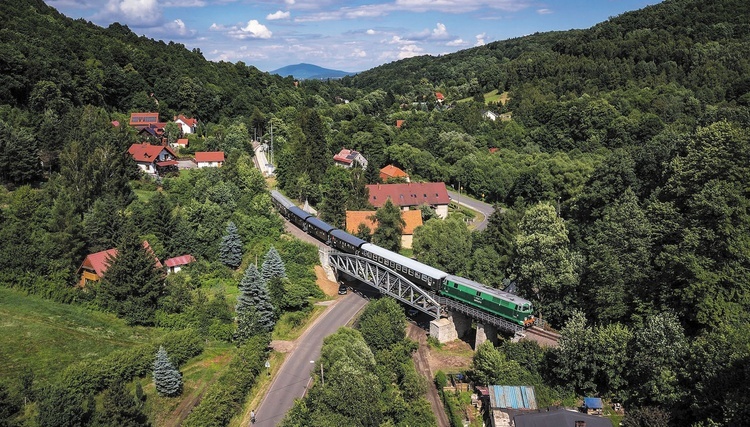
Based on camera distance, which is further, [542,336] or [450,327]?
[450,327]

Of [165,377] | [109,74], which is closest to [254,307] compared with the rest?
[165,377]

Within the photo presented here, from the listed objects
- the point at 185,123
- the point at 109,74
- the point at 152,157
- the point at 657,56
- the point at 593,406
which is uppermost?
the point at 109,74

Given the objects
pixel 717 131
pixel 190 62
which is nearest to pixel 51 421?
pixel 717 131

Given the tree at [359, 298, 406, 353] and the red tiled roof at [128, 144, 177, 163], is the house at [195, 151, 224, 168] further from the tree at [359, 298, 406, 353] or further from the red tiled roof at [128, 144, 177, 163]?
the tree at [359, 298, 406, 353]

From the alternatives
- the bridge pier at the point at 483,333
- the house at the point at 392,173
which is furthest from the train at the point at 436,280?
the house at the point at 392,173

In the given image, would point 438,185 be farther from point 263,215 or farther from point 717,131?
point 717,131

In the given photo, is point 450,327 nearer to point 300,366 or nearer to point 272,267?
point 300,366

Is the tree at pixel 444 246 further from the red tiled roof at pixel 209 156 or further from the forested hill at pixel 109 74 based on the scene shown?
the forested hill at pixel 109 74
